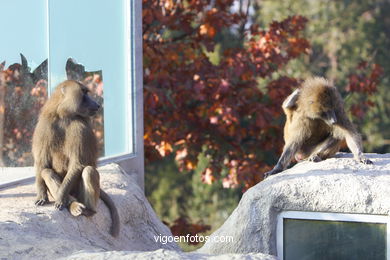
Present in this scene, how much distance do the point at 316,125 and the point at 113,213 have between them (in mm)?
2413

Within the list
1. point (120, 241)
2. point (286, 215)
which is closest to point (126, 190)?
point (120, 241)

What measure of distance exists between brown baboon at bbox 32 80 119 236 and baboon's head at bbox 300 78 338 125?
229 cm

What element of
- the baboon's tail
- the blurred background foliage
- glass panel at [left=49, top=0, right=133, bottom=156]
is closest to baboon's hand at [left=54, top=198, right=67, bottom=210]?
the baboon's tail

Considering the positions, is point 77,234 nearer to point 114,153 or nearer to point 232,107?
point 114,153

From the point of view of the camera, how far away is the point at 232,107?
27.8ft

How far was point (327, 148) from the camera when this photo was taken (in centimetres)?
675

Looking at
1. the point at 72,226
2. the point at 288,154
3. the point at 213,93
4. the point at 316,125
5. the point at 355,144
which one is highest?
the point at 213,93

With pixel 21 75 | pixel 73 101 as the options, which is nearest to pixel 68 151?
pixel 73 101

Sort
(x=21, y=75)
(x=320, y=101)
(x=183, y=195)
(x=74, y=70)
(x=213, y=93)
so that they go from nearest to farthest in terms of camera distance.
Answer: (x=21, y=75)
(x=320, y=101)
(x=74, y=70)
(x=213, y=93)
(x=183, y=195)

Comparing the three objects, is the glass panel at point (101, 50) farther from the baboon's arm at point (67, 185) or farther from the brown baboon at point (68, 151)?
the baboon's arm at point (67, 185)

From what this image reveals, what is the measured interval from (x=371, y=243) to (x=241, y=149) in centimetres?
386

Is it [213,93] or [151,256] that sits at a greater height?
[213,93]

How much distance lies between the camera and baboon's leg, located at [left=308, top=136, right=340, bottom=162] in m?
6.71

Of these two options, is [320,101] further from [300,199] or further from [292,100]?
[300,199]
